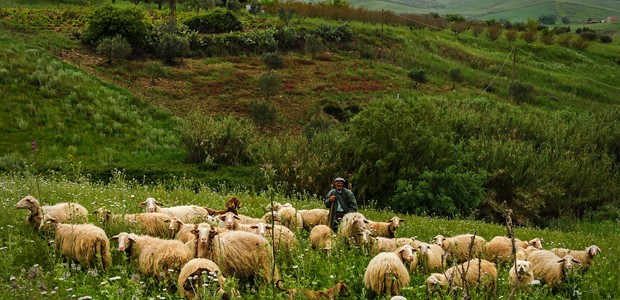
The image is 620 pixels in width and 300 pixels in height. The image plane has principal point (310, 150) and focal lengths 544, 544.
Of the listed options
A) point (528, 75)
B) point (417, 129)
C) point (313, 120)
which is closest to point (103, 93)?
point (313, 120)

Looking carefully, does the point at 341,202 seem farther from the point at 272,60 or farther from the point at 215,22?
the point at 215,22

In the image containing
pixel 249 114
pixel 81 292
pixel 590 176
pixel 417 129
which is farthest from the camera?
pixel 249 114

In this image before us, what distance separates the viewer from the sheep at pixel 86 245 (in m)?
8.27

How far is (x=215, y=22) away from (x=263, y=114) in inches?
890

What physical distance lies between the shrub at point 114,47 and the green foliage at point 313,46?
17728 mm

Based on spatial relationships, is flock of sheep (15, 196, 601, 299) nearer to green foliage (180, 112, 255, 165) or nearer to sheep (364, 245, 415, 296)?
sheep (364, 245, 415, 296)

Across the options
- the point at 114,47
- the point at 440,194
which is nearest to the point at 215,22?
the point at 114,47

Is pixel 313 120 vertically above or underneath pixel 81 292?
underneath

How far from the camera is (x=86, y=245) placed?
827 centimetres

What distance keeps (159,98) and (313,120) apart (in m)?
11.3

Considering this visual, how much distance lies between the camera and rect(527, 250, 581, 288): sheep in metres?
8.81

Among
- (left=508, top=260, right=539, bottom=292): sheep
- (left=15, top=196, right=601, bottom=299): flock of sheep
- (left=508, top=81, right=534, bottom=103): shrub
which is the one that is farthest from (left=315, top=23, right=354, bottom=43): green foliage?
(left=508, top=260, right=539, bottom=292): sheep

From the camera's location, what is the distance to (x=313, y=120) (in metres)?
35.4

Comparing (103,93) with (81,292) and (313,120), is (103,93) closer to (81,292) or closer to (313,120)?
(313,120)
